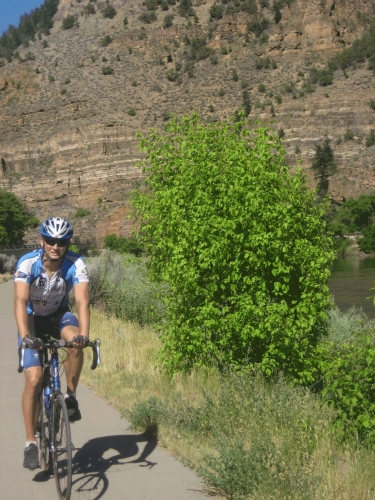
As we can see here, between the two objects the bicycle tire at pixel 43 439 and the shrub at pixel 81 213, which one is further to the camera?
the shrub at pixel 81 213

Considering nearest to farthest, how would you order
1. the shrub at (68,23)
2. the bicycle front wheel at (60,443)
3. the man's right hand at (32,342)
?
the bicycle front wheel at (60,443), the man's right hand at (32,342), the shrub at (68,23)

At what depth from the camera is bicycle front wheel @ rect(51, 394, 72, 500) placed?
15.2ft

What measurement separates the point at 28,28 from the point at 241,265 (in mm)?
139538

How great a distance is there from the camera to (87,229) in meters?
84.5

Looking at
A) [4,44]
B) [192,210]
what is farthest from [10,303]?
[4,44]

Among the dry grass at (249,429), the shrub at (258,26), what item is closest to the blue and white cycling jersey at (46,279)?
the dry grass at (249,429)

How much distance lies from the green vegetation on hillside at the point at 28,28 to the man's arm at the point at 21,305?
407 feet

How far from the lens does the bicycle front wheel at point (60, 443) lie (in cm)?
464

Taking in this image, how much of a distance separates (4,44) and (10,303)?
123131 millimetres

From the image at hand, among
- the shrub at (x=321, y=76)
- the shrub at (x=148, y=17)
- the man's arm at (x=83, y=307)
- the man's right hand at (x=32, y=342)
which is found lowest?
the man's right hand at (x=32, y=342)

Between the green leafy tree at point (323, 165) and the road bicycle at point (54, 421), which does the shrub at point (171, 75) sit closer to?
the green leafy tree at point (323, 165)

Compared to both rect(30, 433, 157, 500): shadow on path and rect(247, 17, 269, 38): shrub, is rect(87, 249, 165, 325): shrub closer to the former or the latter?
rect(30, 433, 157, 500): shadow on path

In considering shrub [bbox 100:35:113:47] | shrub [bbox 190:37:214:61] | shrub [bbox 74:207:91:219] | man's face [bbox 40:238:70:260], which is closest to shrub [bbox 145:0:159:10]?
shrub [bbox 100:35:113:47]

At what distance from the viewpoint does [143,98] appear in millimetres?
101938
